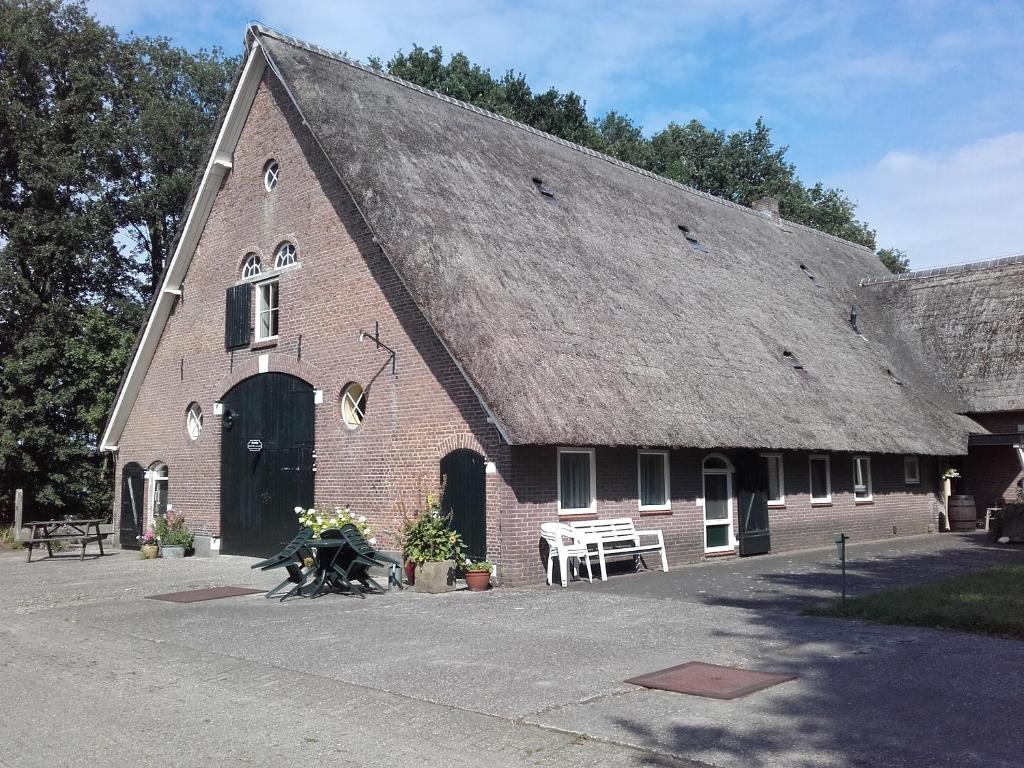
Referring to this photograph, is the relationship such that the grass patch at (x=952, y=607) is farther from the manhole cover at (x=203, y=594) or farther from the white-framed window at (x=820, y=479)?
the manhole cover at (x=203, y=594)

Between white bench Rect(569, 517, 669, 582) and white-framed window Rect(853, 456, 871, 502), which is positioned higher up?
white-framed window Rect(853, 456, 871, 502)

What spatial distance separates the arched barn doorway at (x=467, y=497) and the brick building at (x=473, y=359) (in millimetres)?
36

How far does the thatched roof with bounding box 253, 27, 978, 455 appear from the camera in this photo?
14688 mm

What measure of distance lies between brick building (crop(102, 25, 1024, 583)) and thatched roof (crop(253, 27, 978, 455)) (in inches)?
2.4

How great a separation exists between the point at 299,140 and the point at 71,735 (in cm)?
1413

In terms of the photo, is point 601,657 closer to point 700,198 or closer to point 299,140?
point 299,140

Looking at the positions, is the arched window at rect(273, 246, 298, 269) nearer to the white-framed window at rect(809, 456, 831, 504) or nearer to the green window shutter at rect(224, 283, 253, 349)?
the green window shutter at rect(224, 283, 253, 349)

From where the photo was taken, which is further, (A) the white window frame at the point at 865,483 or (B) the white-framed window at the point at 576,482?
(A) the white window frame at the point at 865,483

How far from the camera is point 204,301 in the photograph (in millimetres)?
20891

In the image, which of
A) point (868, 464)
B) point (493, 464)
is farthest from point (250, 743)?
point (868, 464)

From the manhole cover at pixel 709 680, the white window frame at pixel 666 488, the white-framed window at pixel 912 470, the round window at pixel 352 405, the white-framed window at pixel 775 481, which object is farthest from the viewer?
the white-framed window at pixel 912 470

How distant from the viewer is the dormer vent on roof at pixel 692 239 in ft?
77.3

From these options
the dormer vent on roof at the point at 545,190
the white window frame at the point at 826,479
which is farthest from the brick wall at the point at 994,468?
the dormer vent on roof at the point at 545,190

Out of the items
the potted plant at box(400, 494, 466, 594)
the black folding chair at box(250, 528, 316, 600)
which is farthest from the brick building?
the black folding chair at box(250, 528, 316, 600)
